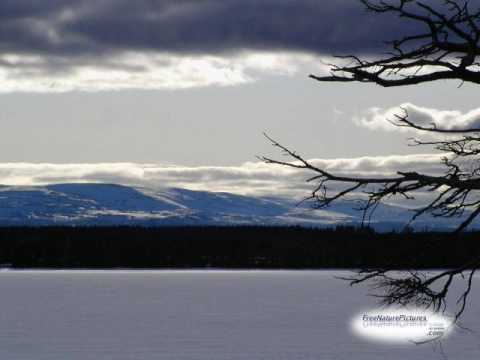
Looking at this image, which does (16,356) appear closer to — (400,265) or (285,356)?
(285,356)

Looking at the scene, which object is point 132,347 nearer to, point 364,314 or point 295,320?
point 295,320

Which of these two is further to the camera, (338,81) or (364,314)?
(364,314)

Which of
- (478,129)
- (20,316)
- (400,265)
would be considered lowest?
(20,316)

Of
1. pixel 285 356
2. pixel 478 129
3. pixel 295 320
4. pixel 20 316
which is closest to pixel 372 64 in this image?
pixel 478 129

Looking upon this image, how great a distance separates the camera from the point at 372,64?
1371 centimetres

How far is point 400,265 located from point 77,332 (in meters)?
63.8

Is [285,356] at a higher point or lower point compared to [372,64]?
lower

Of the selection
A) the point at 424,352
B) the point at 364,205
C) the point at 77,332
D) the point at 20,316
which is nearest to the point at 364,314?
the point at 20,316

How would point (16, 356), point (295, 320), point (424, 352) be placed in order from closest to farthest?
point (16, 356) < point (424, 352) < point (295, 320)

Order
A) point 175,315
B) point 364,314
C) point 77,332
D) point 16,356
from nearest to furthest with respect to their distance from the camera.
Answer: point 16,356, point 77,332, point 175,315, point 364,314

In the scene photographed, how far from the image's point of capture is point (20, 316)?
99.5 m

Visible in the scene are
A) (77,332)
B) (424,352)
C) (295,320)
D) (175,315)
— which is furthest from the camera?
(175,315)

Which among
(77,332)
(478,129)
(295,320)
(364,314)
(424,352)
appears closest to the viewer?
(478,129)

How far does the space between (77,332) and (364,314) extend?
42110mm
